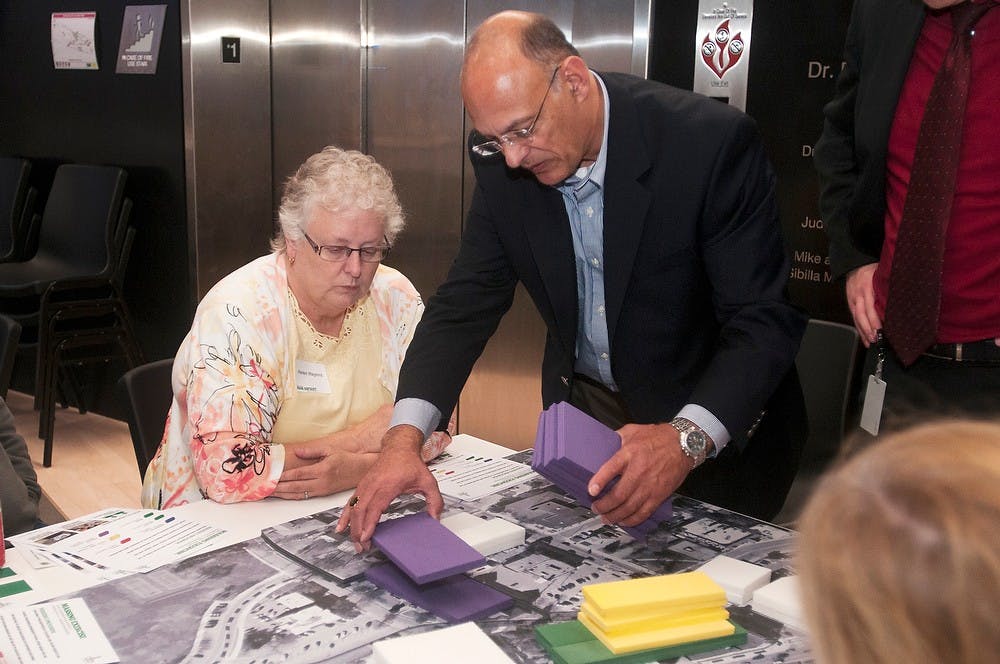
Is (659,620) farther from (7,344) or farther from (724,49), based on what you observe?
(724,49)

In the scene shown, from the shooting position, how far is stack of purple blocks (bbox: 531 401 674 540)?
164cm

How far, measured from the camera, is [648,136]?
6.79ft

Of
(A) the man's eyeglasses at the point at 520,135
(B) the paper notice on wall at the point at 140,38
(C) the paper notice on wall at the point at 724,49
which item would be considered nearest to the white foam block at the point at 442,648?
(A) the man's eyeglasses at the point at 520,135

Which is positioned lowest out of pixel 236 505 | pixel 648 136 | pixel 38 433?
pixel 38 433

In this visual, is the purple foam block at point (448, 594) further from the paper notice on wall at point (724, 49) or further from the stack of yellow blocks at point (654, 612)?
the paper notice on wall at point (724, 49)

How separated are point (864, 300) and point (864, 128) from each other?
37cm

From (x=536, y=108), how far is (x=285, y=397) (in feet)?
2.99

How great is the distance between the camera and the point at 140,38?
205 inches

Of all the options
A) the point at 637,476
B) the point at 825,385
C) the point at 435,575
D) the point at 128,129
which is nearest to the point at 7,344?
the point at 435,575

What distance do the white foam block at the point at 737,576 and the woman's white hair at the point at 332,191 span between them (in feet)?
3.99

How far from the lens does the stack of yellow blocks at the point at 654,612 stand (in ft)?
4.43

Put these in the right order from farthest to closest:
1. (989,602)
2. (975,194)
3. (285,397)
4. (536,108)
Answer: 1. (285,397)
2. (975,194)
3. (536,108)
4. (989,602)

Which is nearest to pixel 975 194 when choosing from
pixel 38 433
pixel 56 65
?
pixel 38 433

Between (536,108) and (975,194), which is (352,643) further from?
(975,194)
